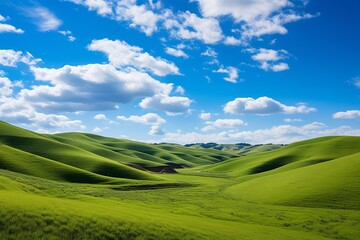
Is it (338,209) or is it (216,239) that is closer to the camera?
(216,239)

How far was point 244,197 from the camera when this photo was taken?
80.7 m

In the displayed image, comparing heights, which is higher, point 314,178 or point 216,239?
point 314,178

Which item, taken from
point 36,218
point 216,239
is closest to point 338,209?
point 216,239

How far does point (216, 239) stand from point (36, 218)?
17.1 meters

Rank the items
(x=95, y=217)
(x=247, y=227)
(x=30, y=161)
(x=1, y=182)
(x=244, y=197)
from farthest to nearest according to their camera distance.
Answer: (x=30, y=161), (x=244, y=197), (x=1, y=182), (x=247, y=227), (x=95, y=217)

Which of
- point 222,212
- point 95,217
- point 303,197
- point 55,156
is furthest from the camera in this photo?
point 55,156

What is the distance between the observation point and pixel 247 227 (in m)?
43.8

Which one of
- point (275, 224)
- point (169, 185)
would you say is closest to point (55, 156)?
point (169, 185)

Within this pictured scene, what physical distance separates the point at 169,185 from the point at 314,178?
46.8 metres

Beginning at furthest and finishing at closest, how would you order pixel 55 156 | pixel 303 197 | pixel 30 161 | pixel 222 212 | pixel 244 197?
Answer: pixel 55 156 → pixel 30 161 → pixel 244 197 → pixel 303 197 → pixel 222 212

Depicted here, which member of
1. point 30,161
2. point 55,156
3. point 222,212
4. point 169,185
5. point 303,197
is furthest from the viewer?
point 55,156

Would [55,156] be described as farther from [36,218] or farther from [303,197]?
[36,218]

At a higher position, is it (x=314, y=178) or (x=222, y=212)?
(x=314, y=178)

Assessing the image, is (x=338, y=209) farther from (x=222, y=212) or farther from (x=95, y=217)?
(x=95, y=217)
